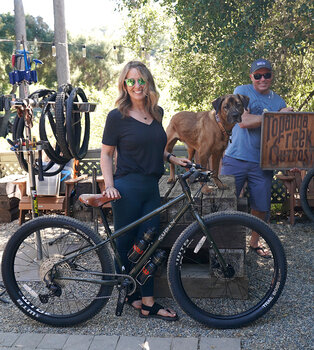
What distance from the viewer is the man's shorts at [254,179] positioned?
15.5 feet

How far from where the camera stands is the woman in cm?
342

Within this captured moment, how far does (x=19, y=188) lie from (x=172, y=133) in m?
3.21

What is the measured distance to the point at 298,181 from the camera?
687 centimetres

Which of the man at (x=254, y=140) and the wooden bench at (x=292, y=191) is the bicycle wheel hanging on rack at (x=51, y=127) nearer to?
the man at (x=254, y=140)

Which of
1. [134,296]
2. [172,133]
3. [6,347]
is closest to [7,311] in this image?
[6,347]

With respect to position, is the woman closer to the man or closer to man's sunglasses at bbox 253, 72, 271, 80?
the man

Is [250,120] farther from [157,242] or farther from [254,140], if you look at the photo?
[157,242]

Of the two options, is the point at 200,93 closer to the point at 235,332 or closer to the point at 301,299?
the point at 301,299

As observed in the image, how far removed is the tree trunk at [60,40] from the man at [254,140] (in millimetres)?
6964

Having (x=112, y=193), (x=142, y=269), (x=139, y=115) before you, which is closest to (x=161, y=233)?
(x=142, y=269)

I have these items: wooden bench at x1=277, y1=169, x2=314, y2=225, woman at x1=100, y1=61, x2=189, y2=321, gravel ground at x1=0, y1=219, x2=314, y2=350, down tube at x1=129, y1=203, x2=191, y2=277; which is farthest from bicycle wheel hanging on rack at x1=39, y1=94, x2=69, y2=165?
wooden bench at x1=277, y1=169, x2=314, y2=225

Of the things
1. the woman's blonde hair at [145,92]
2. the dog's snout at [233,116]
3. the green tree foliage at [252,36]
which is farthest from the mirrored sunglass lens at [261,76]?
the woman's blonde hair at [145,92]

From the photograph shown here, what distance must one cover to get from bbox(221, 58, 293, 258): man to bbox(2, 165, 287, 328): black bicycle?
1083mm

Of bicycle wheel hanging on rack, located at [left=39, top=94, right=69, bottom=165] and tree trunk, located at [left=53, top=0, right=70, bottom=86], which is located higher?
tree trunk, located at [left=53, top=0, right=70, bottom=86]
